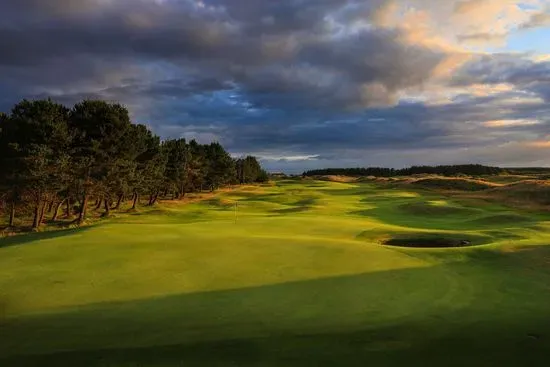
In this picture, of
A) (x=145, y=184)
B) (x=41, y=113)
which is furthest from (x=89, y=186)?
(x=145, y=184)

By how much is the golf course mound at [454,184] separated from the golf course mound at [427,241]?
68.0 m

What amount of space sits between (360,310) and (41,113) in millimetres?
44536

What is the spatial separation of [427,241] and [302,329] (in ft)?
56.4

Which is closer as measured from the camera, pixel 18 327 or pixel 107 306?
pixel 18 327

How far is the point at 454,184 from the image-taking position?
9925 cm

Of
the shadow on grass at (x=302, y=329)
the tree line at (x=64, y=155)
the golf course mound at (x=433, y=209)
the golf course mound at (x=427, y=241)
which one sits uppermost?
the tree line at (x=64, y=155)

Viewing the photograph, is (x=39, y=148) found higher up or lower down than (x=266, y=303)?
higher up

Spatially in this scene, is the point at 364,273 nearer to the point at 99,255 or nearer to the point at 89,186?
the point at 99,255

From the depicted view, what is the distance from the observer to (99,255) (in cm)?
1505

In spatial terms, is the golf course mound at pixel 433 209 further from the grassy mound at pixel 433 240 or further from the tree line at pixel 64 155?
the tree line at pixel 64 155

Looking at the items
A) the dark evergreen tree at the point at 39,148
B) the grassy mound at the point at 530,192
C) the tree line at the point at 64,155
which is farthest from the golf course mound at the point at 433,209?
the dark evergreen tree at the point at 39,148

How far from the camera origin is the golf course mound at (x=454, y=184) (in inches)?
3595

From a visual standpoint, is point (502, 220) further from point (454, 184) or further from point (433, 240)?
point (454, 184)

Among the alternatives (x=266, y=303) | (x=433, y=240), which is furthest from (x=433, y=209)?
(x=266, y=303)
